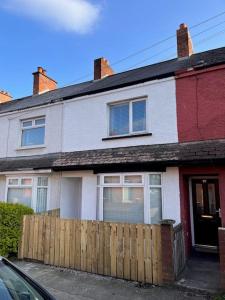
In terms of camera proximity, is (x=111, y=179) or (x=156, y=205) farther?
(x=111, y=179)

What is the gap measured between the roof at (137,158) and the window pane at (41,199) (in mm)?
1192

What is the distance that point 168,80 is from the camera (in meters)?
9.16

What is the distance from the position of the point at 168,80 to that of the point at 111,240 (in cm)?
587

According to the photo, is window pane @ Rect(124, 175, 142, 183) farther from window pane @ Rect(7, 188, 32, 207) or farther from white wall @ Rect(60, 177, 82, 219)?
window pane @ Rect(7, 188, 32, 207)

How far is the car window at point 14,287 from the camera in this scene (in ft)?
7.77

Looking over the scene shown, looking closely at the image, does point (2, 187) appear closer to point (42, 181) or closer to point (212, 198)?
point (42, 181)

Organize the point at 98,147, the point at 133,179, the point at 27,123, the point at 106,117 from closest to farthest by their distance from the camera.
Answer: the point at 133,179, the point at 98,147, the point at 106,117, the point at 27,123

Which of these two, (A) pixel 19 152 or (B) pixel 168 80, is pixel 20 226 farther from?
(B) pixel 168 80

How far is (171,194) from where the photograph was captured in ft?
27.0

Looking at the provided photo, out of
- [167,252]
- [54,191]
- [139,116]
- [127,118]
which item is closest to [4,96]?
[54,191]

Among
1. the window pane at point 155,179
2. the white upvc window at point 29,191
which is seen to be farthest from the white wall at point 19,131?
the window pane at point 155,179

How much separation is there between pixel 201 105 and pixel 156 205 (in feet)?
12.0

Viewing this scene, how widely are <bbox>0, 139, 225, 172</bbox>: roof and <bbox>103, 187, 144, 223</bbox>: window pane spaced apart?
84cm

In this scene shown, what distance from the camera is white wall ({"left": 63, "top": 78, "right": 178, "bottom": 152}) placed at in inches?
353
